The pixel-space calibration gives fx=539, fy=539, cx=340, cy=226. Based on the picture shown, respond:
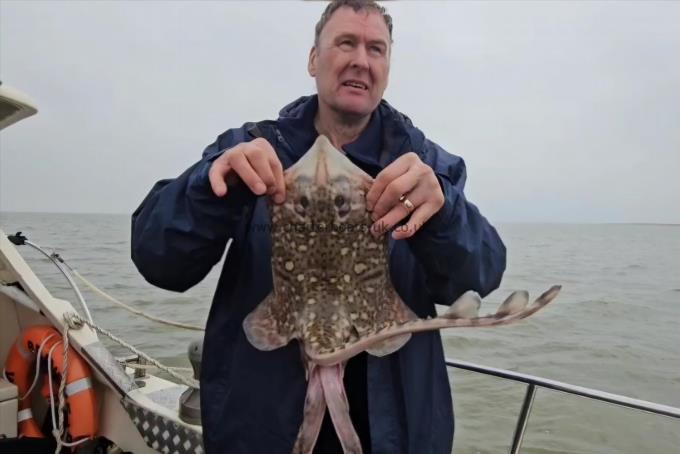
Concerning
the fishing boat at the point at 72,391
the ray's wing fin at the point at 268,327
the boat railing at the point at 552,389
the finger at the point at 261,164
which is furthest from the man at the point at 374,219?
the fishing boat at the point at 72,391

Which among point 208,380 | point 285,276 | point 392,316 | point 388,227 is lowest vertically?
point 208,380

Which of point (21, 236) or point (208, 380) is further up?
point (21, 236)

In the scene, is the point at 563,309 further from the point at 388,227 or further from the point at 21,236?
the point at 388,227

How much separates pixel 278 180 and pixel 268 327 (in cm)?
44

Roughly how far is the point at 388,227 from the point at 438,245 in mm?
164

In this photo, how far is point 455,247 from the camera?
4.89ft

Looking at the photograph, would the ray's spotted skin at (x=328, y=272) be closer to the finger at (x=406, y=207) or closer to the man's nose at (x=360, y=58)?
the finger at (x=406, y=207)

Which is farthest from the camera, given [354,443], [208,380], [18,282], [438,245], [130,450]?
[18,282]

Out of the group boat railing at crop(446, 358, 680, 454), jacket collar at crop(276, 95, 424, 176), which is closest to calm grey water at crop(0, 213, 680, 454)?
boat railing at crop(446, 358, 680, 454)

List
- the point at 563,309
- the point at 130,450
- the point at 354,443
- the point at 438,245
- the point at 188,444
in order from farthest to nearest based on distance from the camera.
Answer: the point at 563,309
the point at 130,450
the point at 188,444
the point at 438,245
the point at 354,443

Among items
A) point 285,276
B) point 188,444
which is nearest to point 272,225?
point 285,276

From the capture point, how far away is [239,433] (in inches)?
66.1

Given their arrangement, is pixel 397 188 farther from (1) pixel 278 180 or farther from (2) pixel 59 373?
(2) pixel 59 373

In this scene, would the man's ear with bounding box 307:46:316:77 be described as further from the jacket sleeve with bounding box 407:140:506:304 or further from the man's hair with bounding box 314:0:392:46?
the jacket sleeve with bounding box 407:140:506:304
